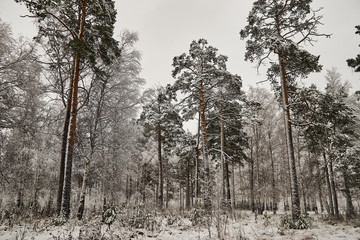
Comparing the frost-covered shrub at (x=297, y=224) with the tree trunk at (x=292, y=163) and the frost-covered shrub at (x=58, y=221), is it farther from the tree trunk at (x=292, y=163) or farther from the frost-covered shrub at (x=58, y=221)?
the frost-covered shrub at (x=58, y=221)

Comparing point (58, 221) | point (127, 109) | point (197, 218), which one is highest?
point (127, 109)

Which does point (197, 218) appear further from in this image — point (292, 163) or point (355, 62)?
point (355, 62)

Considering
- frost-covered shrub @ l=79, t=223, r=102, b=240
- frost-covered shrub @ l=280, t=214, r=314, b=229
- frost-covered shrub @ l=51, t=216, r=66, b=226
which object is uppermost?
frost-covered shrub @ l=79, t=223, r=102, b=240

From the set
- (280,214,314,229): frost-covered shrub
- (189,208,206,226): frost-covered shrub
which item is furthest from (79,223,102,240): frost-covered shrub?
(280,214,314,229): frost-covered shrub

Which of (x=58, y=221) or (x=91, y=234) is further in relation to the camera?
(x=58, y=221)

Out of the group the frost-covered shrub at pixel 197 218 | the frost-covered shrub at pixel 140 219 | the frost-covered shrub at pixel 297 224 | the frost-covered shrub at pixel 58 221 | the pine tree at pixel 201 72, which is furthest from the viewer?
the pine tree at pixel 201 72

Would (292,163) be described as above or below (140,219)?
above

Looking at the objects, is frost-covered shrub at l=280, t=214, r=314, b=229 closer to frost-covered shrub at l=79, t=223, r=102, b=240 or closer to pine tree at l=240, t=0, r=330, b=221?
pine tree at l=240, t=0, r=330, b=221

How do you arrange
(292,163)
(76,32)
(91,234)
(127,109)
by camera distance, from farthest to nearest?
(127,109), (76,32), (292,163), (91,234)

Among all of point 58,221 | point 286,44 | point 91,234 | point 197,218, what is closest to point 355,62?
point 286,44

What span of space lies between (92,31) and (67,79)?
11.8 feet

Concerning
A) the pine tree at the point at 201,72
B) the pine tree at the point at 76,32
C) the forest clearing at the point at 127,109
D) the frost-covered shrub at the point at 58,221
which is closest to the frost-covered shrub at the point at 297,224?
the forest clearing at the point at 127,109

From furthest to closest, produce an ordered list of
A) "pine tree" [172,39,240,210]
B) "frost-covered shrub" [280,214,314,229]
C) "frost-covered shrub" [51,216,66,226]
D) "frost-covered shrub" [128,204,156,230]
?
1. "pine tree" [172,39,240,210]
2. "frost-covered shrub" [280,214,314,229]
3. "frost-covered shrub" [51,216,66,226]
4. "frost-covered shrub" [128,204,156,230]

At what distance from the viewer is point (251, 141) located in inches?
707
